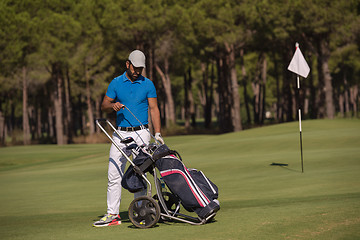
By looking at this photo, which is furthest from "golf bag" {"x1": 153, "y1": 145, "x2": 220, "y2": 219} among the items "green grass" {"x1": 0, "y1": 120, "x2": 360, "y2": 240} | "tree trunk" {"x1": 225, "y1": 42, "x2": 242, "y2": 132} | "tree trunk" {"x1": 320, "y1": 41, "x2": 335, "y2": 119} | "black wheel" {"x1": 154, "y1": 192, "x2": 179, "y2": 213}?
"tree trunk" {"x1": 225, "y1": 42, "x2": 242, "y2": 132}

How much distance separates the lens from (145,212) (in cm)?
762

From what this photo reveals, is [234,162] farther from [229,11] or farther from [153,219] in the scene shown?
[229,11]

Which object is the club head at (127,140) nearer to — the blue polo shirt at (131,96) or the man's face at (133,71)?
the blue polo shirt at (131,96)

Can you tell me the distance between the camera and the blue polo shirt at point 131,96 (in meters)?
8.20

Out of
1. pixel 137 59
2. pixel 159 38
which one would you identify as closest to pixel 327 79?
pixel 159 38

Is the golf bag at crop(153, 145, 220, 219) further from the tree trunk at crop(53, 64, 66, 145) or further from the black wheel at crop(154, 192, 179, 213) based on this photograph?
the tree trunk at crop(53, 64, 66, 145)

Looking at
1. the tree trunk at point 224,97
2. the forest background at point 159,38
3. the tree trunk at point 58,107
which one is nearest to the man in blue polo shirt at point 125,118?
the forest background at point 159,38

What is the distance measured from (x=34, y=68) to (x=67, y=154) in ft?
55.1

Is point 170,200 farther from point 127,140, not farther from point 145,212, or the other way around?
point 127,140

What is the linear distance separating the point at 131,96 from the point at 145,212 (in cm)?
171

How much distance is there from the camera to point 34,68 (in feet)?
154

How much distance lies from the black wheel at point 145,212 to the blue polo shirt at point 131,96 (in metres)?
1.17

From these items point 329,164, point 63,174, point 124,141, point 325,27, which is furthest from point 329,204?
point 325,27

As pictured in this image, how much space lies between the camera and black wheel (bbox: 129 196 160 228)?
7554 millimetres
